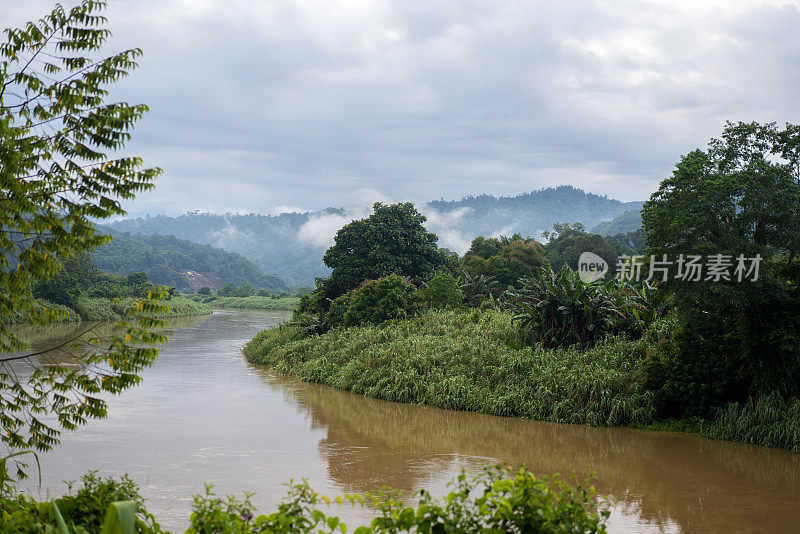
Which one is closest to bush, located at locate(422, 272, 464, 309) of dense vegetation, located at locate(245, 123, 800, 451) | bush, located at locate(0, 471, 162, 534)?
dense vegetation, located at locate(245, 123, 800, 451)

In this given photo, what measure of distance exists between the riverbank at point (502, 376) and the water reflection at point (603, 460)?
1.29ft

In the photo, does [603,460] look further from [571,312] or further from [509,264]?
[509,264]

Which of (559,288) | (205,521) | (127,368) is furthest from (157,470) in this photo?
(559,288)

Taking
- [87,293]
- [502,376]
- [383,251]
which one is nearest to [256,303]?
[87,293]

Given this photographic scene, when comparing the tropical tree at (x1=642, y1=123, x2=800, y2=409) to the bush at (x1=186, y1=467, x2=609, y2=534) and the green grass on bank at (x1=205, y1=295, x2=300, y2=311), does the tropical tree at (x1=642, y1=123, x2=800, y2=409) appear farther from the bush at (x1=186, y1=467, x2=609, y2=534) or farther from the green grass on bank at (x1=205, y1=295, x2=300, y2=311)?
the green grass on bank at (x1=205, y1=295, x2=300, y2=311)

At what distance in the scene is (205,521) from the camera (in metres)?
3.48

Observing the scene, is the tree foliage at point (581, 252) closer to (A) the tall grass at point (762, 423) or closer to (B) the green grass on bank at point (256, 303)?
(A) the tall grass at point (762, 423)

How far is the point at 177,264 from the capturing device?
105m

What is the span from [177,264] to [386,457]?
10114cm

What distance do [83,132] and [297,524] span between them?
3.87 meters

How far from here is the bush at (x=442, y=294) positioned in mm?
20859

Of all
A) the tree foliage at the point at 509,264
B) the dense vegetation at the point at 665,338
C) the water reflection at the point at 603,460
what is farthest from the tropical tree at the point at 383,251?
the water reflection at the point at 603,460

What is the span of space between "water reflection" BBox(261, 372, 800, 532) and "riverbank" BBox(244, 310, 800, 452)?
1.29 feet

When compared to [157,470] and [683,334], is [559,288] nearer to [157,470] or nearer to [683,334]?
[683,334]
